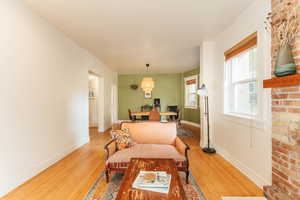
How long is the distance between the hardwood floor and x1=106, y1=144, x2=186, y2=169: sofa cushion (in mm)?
467

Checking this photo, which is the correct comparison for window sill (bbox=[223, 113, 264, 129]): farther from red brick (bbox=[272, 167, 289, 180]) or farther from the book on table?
the book on table

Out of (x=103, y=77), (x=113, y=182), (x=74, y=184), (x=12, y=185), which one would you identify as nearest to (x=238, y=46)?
(x=113, y=182)

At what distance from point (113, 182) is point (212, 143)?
259 cm

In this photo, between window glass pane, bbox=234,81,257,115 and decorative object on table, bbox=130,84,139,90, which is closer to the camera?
window glass pane, bbox=234,81,257,115

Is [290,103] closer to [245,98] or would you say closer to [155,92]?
[245,98]

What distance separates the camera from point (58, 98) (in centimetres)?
317

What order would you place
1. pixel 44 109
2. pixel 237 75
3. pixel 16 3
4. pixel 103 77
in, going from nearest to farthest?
pixel 16 3, pixel 44 109, pixel 237 75, pixel 103 77

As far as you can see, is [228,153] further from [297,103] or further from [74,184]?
[74,184]

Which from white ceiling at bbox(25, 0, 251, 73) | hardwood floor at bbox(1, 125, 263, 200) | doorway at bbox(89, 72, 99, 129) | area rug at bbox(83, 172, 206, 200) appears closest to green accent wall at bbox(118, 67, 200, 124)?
doorway at bbox(89, 72, 99, 129)

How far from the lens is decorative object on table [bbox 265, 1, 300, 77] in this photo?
157 centimetres

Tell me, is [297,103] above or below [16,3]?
below

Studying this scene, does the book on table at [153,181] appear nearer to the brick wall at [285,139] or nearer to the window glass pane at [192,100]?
the brick wall at [285,139]

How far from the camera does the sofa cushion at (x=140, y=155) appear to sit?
2203 mm

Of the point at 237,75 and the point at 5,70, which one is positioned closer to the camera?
the point at 5,70
